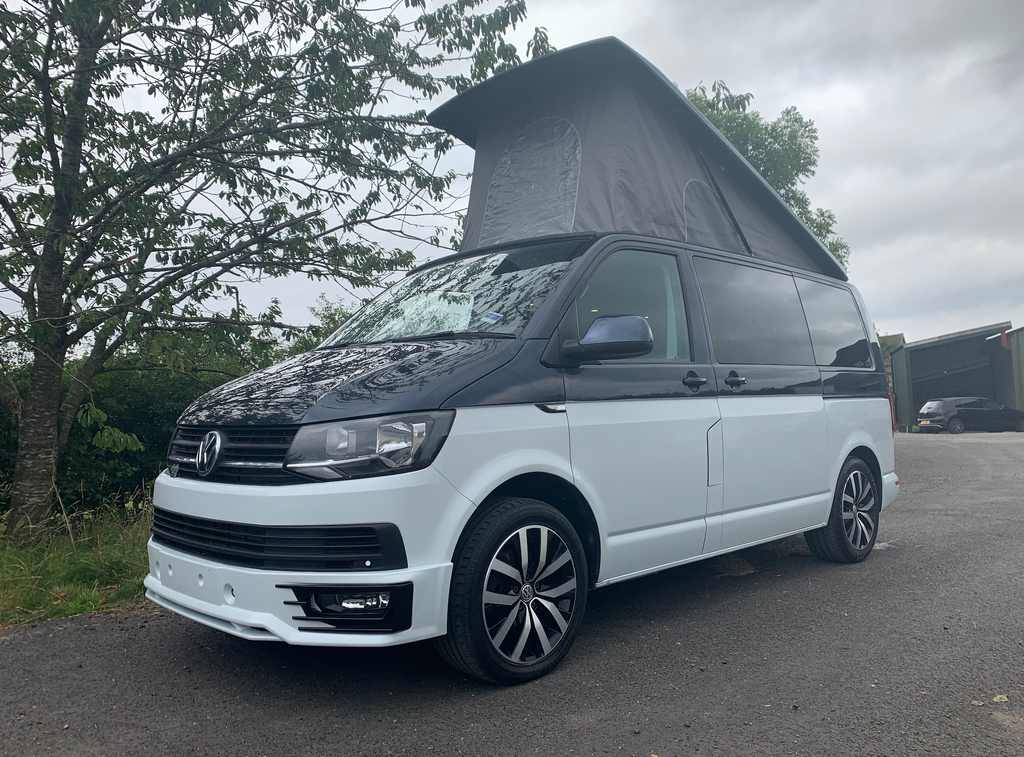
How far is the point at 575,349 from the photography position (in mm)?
3668

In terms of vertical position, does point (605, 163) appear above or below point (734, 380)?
above

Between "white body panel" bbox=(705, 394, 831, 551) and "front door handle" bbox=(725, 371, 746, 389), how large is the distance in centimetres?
8

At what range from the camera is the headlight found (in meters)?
3.06

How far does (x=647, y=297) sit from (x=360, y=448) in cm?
197

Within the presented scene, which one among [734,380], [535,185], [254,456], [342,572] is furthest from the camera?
[535,185]

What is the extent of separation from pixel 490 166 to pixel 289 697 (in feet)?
13.4

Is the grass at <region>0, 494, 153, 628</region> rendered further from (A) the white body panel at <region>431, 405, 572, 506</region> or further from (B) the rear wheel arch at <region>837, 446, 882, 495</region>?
(B) the rear wheel arch at <region>837, 446, 882, 495</region>

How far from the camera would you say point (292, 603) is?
3.04 meters

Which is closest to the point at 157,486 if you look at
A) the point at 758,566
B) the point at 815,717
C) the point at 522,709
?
the point at 522,709

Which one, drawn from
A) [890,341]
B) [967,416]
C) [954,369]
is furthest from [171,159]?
[890,341]

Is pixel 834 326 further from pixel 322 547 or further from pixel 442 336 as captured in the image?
pixel 322 547

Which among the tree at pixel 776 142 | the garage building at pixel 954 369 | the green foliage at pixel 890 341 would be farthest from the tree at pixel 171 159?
the green foliage at pixel 890 341

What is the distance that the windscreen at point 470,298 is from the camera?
3.90 m

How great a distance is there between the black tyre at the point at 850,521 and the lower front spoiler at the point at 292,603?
346 cm
